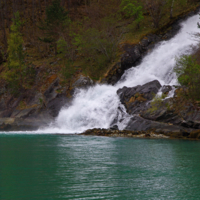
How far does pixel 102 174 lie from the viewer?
1536 cm

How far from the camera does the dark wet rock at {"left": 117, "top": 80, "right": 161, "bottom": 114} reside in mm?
41000

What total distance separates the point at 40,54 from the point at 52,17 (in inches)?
438

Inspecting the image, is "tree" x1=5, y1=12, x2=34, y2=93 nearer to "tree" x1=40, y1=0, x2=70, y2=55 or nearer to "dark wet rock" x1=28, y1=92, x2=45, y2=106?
"dark wet rock" x1=28, y1=92, x2=45, y2=106

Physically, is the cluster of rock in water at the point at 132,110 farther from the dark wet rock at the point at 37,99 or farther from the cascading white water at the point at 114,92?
the cascading white water at the point at 114,92

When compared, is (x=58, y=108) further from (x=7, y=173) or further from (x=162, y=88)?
(x=7, y=173)

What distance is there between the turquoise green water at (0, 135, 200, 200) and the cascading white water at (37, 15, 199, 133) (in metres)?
18.9

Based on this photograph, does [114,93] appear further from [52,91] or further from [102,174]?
[102,174]

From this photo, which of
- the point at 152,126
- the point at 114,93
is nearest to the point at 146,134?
the point at 152,126

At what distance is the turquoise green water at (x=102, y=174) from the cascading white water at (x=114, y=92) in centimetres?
1890

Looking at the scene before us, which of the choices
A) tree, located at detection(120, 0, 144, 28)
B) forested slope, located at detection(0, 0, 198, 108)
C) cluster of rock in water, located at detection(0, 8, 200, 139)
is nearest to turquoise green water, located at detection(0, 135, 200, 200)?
cluster of rock in water, located at detection(0, 8, 200, 139)

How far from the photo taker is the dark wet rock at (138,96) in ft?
135

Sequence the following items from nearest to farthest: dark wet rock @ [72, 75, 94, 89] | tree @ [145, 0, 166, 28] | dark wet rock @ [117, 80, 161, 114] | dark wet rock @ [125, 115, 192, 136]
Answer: dark wet rock @ [125, 115, 192, 136] → dark wet rock @ [117, 80, 161, 114] → dark wet rock @ [72, 75, 94, 89] → tree @ [145, 0, 166, 28]

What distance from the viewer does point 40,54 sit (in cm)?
6925

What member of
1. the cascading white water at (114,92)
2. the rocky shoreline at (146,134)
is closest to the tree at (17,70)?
the cascading white water at (114,92)
